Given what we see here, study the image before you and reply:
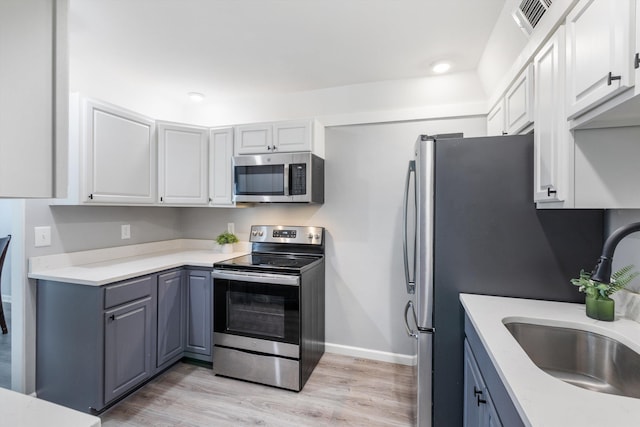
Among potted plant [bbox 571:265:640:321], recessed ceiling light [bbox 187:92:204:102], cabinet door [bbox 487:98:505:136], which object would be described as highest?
recessed ceiling light [bbox 187:92:204:102]

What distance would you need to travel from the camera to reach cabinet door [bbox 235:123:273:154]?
8.68 ft

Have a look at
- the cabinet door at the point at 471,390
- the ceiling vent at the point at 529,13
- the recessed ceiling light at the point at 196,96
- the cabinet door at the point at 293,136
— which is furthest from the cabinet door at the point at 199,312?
the ceiling vent at the point at 529,13

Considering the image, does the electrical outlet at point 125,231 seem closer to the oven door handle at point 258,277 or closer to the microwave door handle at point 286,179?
A: the oven door handle at point 258,277

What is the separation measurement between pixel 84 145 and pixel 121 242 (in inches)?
37.3

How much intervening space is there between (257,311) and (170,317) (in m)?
0.74

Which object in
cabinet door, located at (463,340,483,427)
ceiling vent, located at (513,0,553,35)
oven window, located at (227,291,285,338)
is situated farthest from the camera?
oven window, located at (227,291,285,338)

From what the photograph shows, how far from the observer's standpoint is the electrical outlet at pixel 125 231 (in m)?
2.64

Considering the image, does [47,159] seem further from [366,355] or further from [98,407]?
[366,355]

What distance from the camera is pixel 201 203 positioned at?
2836 mm

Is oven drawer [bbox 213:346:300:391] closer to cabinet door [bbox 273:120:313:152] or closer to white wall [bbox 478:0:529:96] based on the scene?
cabinet door [bbox 273:120:313:152]

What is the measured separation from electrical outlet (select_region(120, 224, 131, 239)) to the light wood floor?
1.27 meters

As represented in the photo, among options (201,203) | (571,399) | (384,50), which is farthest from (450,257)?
(201,203)

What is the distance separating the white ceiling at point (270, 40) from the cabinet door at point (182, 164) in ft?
1.60

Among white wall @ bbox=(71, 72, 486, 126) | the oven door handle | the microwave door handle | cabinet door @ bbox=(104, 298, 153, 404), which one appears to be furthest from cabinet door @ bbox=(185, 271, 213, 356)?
white wall @ bbox=(71, 72, 486, 126)
